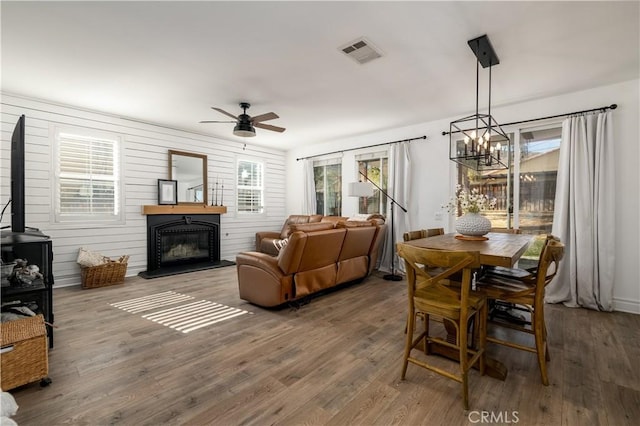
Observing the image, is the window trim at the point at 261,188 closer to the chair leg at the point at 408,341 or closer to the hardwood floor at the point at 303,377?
the hardwood floor at the point at 303,377

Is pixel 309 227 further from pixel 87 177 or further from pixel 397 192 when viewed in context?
pixel 87 177

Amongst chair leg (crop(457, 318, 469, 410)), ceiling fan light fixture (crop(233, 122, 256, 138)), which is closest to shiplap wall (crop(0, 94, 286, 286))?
ceiling fan light fixture (crop(233, 122, 256, 138))

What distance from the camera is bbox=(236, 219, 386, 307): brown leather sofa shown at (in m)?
3.39

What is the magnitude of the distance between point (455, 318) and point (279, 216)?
6.13 m

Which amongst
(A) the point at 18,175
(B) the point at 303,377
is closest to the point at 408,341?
(B) the point at 303,377

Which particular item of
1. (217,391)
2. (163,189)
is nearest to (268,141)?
(163,189)

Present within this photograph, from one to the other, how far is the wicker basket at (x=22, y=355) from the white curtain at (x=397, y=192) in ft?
15.0

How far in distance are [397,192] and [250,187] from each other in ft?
11.3

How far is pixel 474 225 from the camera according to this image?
290 centimetres

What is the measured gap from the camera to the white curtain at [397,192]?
5414 millimetres

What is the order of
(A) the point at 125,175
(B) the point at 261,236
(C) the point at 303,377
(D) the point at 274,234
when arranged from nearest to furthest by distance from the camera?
(C) the point at 303,377 < (A) the point at 125,175 < (B) the point at 261,236 < (D) the point at 274,234

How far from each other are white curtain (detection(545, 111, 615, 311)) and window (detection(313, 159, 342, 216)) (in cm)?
397

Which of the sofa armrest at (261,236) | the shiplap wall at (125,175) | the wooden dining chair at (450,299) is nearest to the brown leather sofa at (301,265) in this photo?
the wooden dining chair at (450,299)
